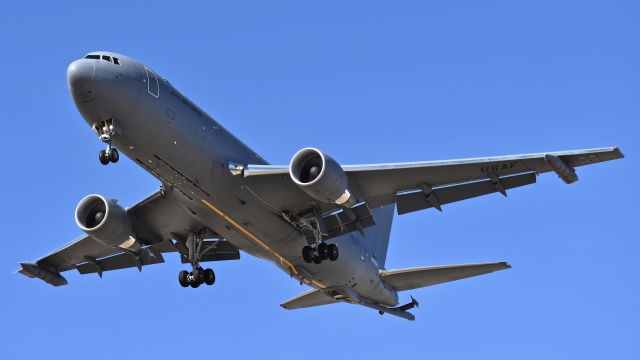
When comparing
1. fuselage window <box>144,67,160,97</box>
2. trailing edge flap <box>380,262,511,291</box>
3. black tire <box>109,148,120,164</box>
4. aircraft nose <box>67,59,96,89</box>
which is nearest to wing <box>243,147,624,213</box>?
trailing edge flap <box>380,262,511,291</box>

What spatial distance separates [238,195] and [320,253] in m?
3.55

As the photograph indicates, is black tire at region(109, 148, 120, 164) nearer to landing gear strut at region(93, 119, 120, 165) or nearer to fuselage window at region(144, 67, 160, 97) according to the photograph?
landing gear strut at region(93, 119, 120, 165)

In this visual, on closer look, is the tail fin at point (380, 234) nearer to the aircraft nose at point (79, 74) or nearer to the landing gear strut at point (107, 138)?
the landing gear strut at point (107, 138)

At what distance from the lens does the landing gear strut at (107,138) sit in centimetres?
2702

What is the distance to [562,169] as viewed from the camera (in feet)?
92.7

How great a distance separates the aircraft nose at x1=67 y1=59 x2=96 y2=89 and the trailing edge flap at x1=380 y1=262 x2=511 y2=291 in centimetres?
1498

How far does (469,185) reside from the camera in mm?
31109

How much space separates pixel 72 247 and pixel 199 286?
6012 millimetres

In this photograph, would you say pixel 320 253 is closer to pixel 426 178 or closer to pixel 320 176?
pixel 320 176

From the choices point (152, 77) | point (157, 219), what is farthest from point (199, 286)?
point (152, 77)

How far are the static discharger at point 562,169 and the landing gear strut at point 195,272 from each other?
12504 mm

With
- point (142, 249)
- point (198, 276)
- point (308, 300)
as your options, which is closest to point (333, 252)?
point (198, 276)

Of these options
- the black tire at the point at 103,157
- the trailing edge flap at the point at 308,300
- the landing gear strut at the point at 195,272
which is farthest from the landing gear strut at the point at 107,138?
the trailing edge flap at the point at 308,300

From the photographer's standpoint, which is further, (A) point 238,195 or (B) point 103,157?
(A) point 238,195
